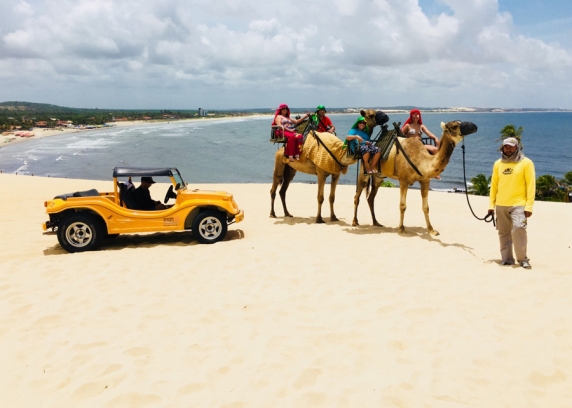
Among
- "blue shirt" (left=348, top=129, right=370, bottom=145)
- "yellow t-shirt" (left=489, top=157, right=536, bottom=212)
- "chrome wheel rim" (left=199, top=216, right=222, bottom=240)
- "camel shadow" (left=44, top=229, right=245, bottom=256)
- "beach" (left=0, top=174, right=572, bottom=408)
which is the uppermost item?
"blue shirt" (left=348, top=129, right=370, bottom=145)

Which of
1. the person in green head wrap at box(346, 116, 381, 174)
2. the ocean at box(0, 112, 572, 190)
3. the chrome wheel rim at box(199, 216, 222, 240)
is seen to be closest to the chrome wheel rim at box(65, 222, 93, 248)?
the chrome wheel rim at box(199, 216, 222, 240)

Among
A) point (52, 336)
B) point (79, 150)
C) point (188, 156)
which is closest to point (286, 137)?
point (52, 336)

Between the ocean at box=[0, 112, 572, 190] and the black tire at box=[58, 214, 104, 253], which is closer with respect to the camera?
the black tire at box=[58, 214, 104, 253]

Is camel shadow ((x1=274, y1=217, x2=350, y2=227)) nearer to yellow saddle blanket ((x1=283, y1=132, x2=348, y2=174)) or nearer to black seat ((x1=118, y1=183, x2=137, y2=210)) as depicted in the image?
yellow saddle blanket ((x1=283, y1=132, x2=348, y2=174))

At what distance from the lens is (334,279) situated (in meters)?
6.41

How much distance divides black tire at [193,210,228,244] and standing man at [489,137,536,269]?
16.9 ft

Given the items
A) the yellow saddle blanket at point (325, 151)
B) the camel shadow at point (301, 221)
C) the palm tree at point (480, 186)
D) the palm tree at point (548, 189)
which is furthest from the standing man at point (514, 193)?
the palm tree at point (548, 189)

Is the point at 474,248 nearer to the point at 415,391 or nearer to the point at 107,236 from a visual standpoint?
the point at 415,391

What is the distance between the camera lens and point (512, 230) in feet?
21.9

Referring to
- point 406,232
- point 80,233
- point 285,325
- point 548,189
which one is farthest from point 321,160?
point 548,189

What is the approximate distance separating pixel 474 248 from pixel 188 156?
2099 inches

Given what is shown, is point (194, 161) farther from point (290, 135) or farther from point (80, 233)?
point (80, 233)

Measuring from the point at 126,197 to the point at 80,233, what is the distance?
1.10 m

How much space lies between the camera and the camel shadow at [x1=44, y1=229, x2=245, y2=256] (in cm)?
832
